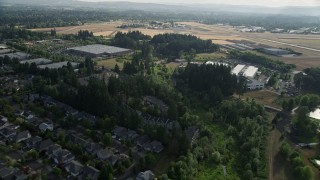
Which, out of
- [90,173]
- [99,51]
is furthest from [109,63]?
[90,173]

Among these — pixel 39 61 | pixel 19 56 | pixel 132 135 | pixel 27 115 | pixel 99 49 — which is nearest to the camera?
pixel 132 135

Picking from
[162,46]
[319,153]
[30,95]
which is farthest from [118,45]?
[319,153]

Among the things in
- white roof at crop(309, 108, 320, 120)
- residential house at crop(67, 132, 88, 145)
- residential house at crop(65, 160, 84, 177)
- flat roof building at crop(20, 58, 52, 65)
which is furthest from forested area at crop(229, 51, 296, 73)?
residential house at crop(65, 160, 84, 177)

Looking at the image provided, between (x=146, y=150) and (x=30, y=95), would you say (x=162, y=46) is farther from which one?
(x=146, y=150)

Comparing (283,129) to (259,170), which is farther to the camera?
(283,129)

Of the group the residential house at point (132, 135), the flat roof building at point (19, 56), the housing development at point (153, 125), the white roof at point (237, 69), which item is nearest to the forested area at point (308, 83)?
the housing development at point (153, 125)

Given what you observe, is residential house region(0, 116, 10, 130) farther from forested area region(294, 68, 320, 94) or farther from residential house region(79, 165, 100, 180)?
forested area region(294, 68, 320, 94)

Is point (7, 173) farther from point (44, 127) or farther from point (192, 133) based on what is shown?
point (192, 133)
